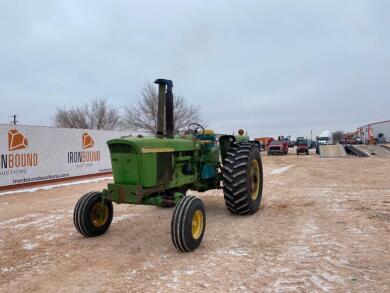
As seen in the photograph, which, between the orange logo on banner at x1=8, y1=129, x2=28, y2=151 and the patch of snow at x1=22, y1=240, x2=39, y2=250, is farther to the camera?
the orange logo on banner at x1=8, y1=129, x2=28, y2=151

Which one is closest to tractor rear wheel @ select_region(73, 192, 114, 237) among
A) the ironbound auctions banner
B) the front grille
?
the front grille

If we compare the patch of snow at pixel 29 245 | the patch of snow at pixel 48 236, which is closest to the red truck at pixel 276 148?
the patch of snow at pixel 48 236

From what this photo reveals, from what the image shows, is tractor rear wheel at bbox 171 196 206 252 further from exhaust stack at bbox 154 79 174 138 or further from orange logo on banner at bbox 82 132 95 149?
orange logo on banner at bbox 82 132 95 149

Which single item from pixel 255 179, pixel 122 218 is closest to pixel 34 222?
pixel 122 218

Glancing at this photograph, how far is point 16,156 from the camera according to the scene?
12859 millimetres

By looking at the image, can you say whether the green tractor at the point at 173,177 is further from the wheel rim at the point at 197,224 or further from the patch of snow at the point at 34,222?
the patch of snow at the point at 34,222

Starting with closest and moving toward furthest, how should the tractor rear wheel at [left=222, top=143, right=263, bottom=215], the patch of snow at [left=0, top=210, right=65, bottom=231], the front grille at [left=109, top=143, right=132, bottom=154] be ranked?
the front grille at [left=109, top=143, right=132, bottom=154] < the tractor rear wheel at [left=222, top=143, right=263, bottom=215] < the patch of snow at [left=0, top=210, right=65, bottom=231]

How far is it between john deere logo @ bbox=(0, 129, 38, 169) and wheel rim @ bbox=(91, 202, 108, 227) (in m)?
8.09

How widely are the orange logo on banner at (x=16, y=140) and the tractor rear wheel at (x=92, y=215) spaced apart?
8431mm

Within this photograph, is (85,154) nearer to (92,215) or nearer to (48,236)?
(48,236)

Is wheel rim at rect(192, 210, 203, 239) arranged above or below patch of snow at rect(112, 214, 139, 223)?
above

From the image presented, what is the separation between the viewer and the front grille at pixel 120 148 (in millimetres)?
5139

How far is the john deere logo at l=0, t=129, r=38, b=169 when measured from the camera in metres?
12.5

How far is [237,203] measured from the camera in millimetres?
6570
